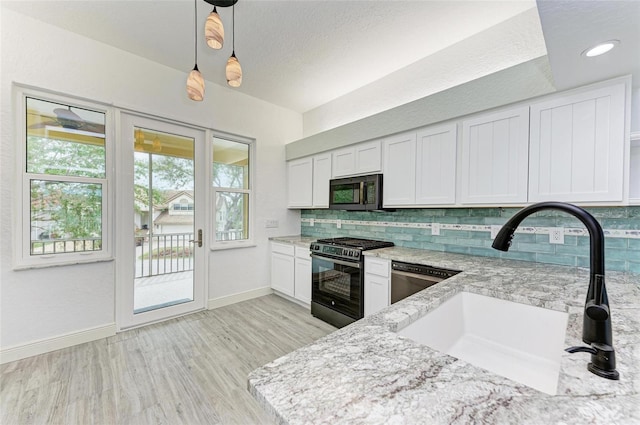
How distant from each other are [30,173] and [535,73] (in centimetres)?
425

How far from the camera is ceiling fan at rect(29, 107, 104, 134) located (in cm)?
245

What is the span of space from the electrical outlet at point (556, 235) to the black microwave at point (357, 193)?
1454mm

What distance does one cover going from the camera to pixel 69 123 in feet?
8.32

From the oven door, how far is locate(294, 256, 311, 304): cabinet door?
5.5 inches

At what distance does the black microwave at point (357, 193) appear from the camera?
9.45ft

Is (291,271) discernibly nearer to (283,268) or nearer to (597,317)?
(283,268)

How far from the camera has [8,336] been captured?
222 cm

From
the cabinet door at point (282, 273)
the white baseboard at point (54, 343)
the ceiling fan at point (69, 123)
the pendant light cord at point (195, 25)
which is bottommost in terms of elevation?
the white baseboard at point (54, 343)

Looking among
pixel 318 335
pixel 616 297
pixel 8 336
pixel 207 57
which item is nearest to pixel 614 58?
pixel 616 297

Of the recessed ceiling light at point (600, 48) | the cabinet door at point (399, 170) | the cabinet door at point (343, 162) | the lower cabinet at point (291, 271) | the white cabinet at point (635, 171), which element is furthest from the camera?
the lower cabinet at point (291, 271)

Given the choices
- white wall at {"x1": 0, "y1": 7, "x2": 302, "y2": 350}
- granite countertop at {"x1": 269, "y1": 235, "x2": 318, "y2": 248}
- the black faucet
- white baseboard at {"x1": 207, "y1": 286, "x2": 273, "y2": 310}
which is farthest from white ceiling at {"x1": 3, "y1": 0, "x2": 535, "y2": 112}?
white baseboard at {"x1": 207, "y1": 286, "x2": 273, "y2": 310}

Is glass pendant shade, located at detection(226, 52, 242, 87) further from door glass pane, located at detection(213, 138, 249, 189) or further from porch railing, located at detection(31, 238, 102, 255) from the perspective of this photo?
porch railing, located at detection(31, 238, 102, 255)

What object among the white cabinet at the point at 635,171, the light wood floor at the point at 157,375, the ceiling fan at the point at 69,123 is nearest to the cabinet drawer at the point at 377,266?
the light wood floor at the point at 157,375

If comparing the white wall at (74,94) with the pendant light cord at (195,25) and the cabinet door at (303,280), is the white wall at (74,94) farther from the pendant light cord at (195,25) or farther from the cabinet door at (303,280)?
the cabinet door at (303,280)
